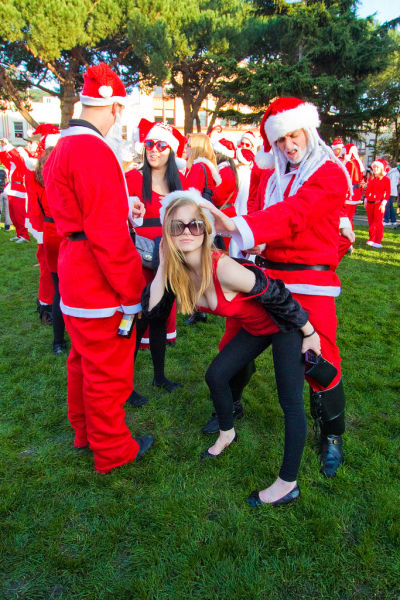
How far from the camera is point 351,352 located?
4234mm

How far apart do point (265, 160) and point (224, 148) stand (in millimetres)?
3329

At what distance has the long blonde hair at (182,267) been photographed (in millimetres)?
2113

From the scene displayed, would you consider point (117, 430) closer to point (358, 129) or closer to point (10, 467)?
point (10, 467)

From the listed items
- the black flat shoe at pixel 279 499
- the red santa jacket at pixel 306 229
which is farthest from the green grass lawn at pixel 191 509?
the red santa jacket at pixel 306 229

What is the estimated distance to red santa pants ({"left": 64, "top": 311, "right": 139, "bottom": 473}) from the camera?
2271 mm

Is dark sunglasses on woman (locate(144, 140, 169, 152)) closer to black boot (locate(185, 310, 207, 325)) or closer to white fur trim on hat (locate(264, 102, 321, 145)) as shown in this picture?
white fur trim on hat (locate(264, 102, 321, 145))

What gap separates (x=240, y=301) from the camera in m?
2.14

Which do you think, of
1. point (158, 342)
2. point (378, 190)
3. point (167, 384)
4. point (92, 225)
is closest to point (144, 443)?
point (167, 384)

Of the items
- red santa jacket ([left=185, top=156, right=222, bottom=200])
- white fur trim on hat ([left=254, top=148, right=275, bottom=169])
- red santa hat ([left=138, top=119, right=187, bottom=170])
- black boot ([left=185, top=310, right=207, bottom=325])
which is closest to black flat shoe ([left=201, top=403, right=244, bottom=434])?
white fur trim on hat ([left=254, top=148, right=275, bottom=169])

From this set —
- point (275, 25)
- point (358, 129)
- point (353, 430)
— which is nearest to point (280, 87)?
point (275, 25)

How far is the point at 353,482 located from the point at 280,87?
20.1m

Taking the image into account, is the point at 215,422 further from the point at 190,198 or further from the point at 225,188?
the point at 225,188

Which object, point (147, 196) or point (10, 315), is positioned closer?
point (147, 196)

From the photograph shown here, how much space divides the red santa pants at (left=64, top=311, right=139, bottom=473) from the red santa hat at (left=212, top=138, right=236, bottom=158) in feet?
12.4
